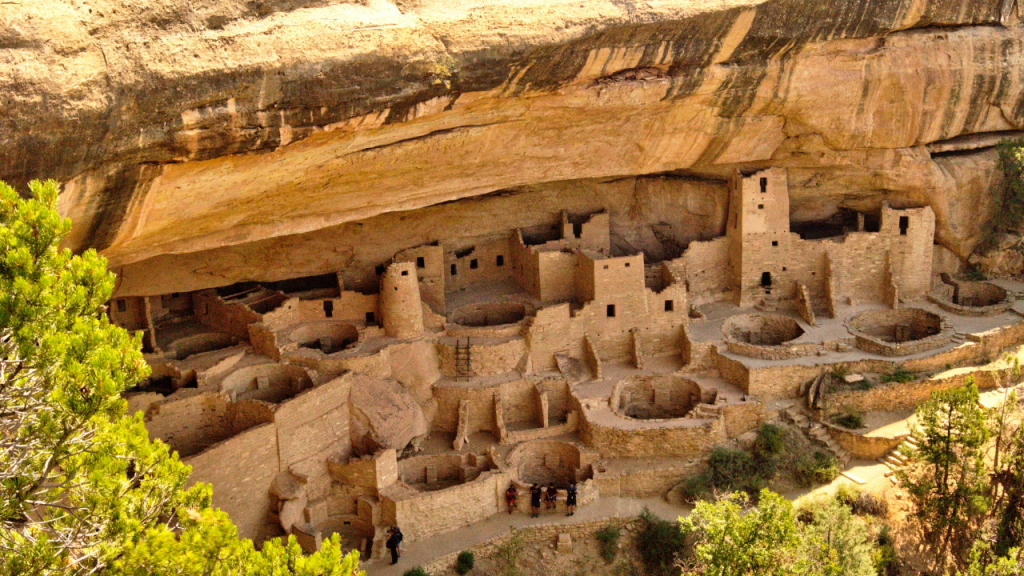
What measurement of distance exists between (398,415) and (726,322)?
24.2 feet

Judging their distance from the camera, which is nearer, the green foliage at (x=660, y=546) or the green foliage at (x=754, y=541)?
the green foliage at (x=754, y=541)

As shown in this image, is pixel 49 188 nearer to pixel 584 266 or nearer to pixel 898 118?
pixel 584 266

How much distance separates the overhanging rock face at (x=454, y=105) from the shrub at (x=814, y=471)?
614 centimetres

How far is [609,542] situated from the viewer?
16250 millimetres

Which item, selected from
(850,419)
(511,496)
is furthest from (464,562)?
(850,419)

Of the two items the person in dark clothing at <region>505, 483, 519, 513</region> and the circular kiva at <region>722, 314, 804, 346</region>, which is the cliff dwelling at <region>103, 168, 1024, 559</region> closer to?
the circular kiva at <region>722, 314, 804, 346</region>

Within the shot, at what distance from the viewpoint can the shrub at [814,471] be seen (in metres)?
17.1

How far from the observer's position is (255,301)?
18141 mm

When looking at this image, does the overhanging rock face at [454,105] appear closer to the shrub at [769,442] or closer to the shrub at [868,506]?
the shrub at [769,442]

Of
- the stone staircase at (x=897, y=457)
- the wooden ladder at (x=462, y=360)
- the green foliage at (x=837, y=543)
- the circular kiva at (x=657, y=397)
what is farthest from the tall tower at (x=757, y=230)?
the wooden ladder at (x=462, y=360)

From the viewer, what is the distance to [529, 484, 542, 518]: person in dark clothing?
1639 cm

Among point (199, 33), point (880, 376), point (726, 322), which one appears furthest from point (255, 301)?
point (880, 376)

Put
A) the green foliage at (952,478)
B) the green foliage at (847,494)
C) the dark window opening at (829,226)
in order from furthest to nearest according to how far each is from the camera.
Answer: the dark window opening at (829,226), the green foliage at (847,494), the green foliage at (952,478)

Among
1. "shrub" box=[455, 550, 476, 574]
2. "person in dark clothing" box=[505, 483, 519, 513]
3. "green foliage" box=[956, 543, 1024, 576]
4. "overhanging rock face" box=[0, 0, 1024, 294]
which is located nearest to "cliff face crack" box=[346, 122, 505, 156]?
"overhanging rock face" box=[0, 0, 1024, 294]
